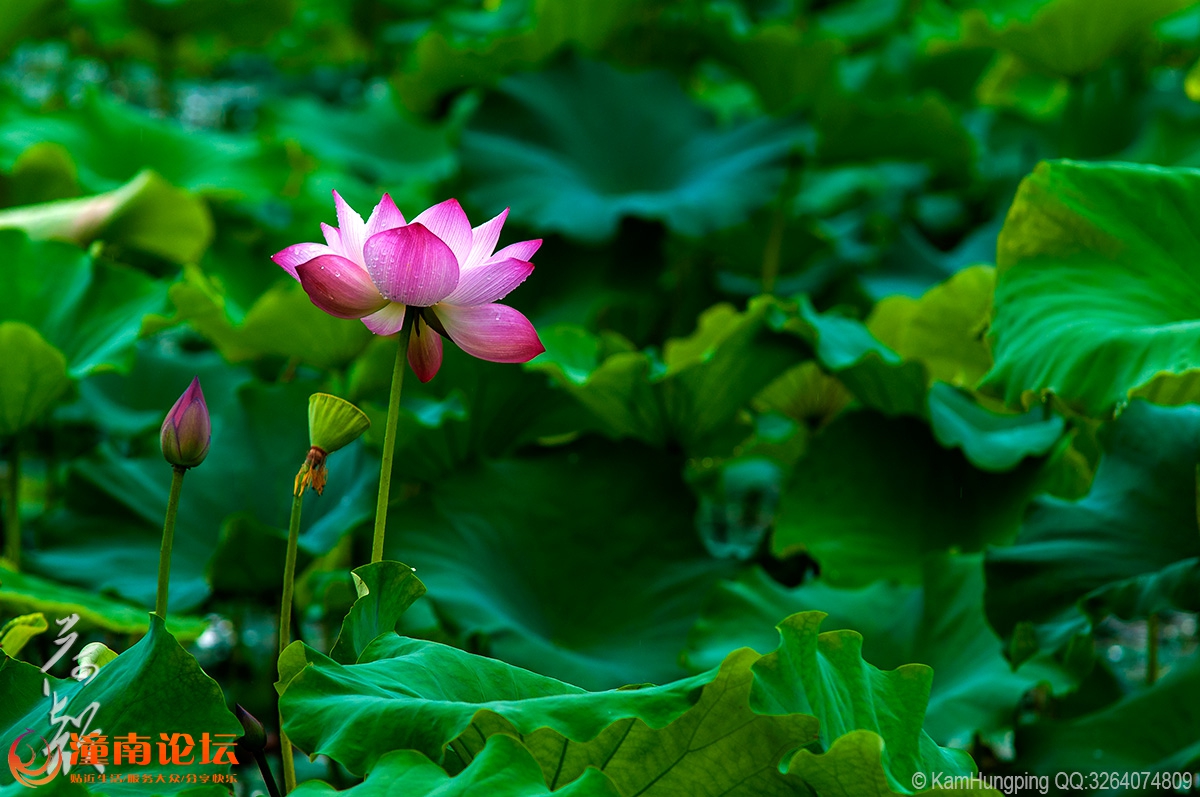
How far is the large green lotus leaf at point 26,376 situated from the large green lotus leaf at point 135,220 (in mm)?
330

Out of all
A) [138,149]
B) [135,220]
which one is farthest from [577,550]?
[138,149]

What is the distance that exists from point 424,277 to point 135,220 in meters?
1.17

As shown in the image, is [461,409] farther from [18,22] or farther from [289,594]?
[18,22]

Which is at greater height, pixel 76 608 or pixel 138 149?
pixel 76 608

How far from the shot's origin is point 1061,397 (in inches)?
34.6

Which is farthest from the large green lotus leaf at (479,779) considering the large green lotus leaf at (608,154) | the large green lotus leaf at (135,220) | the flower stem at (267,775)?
the large green lotus leaf at (608,154)

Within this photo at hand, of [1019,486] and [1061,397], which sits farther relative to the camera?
[1019,486]

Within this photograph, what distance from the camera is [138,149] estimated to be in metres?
2.12

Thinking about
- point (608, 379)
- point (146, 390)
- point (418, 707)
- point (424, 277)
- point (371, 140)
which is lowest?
point (371, 140)

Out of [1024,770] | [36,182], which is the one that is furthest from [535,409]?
[36,182]

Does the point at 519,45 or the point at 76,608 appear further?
the point at 519,45

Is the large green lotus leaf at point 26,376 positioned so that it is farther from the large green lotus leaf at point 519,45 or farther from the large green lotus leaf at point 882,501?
the large green lotus leaf at point 519,45

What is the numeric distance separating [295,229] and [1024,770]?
1.37 meters

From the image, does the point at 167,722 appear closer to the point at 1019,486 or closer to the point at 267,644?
the point at 1019,486
